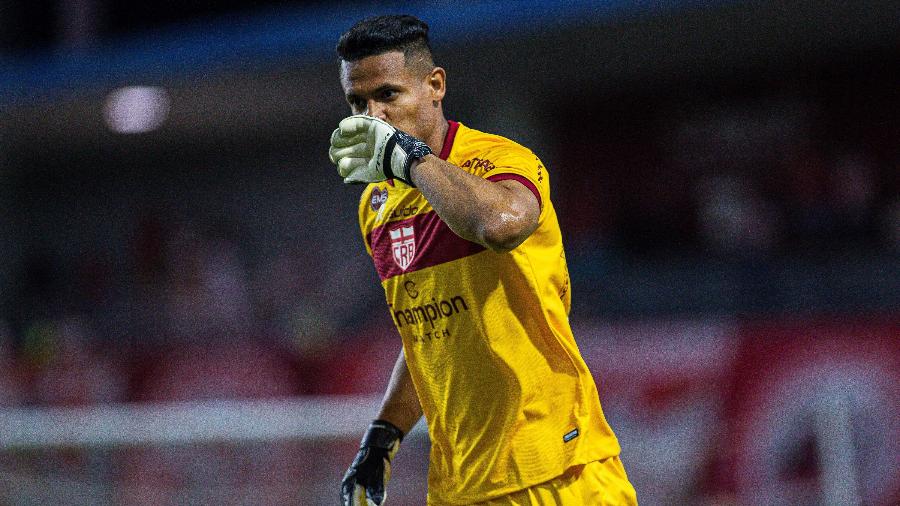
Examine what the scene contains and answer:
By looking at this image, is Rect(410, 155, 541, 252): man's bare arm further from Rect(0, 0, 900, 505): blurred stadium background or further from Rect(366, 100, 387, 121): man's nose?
Rect(0, 0, 900, 505): blurred stadium background

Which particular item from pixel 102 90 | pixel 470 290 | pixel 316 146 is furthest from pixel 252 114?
pixel 470 290

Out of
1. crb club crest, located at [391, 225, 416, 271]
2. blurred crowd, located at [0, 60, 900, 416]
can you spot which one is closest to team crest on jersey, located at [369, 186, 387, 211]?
crb club crest, located at [391, 225, 416, 271]

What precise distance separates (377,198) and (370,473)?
2.84 feet

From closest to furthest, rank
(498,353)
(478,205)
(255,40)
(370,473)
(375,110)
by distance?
1. (478,205)
2. (498,353)
3. (375,110)
4. (370,473)
5. (255,40)

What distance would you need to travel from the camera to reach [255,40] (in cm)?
943

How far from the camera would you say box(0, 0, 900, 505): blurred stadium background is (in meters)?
5.93

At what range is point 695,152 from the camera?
30.1 feet

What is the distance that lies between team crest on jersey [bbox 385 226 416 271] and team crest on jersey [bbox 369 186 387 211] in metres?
0.14

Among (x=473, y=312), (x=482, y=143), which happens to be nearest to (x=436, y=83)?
(x=482, y=143)

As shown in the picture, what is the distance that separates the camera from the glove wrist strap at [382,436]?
11.0 feet

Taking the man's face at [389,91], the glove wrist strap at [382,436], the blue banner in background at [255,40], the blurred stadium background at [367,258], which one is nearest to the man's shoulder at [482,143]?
the man's face at [389,91]

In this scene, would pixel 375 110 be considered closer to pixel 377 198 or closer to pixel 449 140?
pixel 449 140

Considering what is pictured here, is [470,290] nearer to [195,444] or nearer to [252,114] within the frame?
[195,444]

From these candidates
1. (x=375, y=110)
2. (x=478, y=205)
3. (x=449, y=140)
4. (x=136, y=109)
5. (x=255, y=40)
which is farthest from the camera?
(x=136, y=109)
